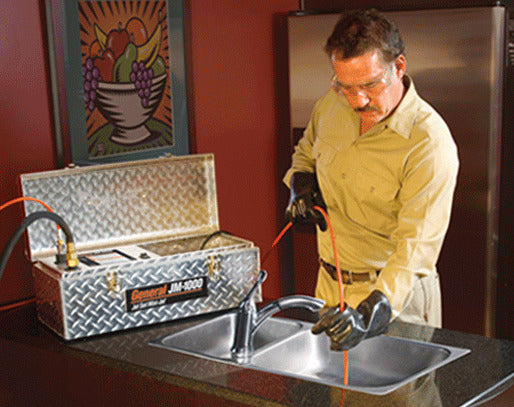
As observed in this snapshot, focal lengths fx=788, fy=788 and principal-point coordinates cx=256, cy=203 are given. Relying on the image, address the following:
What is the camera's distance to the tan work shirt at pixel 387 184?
213cm

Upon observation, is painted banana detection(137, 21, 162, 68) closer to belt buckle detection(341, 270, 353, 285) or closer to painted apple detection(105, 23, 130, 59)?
painted apple detection(105, 23, 130, 59)

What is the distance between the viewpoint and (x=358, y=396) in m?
1.77

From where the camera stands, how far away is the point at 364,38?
2125 mm

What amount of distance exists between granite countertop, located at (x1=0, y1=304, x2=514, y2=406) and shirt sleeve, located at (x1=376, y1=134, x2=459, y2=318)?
0.18m

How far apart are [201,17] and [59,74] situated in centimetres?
82

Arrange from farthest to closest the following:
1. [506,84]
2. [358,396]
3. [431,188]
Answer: [506,84]
[431,188]
[358,396]

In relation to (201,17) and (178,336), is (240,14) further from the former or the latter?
(178,336)

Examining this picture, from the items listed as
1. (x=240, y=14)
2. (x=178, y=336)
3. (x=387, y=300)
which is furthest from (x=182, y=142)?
(x=387, y=300)

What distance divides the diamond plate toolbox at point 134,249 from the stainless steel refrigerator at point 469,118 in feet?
3.75

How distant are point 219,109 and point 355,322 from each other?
1.78m

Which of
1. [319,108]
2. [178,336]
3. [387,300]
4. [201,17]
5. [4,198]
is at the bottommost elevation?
[178,336]

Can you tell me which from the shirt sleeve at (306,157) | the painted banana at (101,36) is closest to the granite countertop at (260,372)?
the shirt sleeve at (306,157)

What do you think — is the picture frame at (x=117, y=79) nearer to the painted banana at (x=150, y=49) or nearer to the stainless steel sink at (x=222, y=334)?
the painted banana at (x=150, y=49)

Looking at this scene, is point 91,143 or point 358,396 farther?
point 91,143
